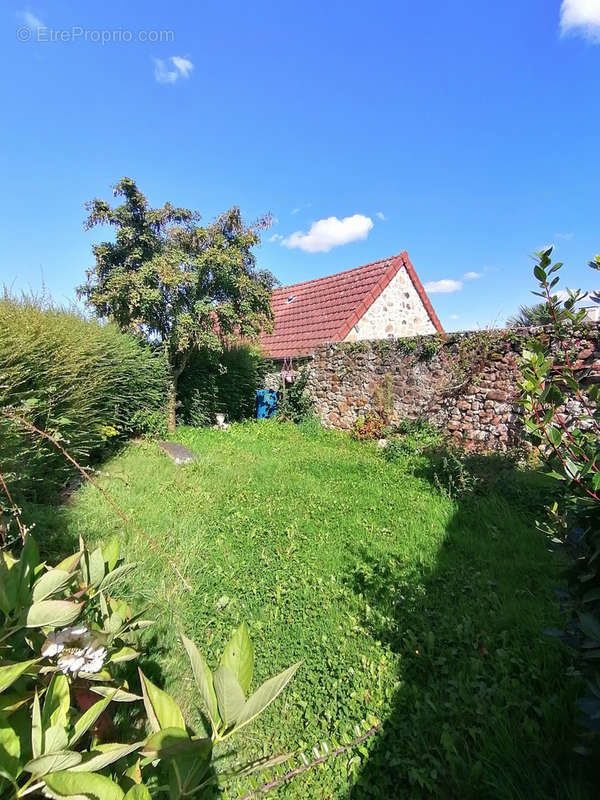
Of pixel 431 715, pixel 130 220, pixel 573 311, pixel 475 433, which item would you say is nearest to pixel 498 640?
pixel 431 715

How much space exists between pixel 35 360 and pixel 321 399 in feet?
23.0

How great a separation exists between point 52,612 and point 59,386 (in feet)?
15.4

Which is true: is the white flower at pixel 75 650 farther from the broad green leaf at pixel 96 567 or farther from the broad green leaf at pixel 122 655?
the broad green leaf at pixel 96 567

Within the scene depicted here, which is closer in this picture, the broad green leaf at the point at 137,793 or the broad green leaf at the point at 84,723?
the broad green leaf at the point at 137,793

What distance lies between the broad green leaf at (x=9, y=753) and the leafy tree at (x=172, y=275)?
788 cm

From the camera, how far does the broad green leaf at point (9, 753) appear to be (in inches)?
27.3

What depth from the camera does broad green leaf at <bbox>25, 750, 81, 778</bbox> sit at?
72 centimetres

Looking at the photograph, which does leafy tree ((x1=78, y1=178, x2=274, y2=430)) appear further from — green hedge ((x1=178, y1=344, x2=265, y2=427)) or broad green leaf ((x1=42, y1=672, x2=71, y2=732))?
broad green leaf ((x1=42, y1=672, x2=71, y2=732))

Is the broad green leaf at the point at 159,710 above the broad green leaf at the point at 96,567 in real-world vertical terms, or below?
below

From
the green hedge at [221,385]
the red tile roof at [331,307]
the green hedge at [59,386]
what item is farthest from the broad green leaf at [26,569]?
the red tile roof at [331,307]

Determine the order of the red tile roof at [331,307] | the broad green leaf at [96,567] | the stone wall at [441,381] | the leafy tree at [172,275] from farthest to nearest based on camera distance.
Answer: the red tile roof at [331,307] → the leafy tree at [172,275] → the stone wall at [441,381] → the broad green leaf at [96,567]

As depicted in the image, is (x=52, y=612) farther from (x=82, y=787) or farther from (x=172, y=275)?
(x=172, y=275)

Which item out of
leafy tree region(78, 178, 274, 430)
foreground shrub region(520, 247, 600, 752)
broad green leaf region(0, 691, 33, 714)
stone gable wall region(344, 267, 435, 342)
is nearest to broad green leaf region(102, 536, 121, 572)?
broad green leaf region(0, 691, 33, 714)

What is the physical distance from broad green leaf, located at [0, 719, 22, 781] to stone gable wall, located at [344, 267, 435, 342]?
10.4 metres
